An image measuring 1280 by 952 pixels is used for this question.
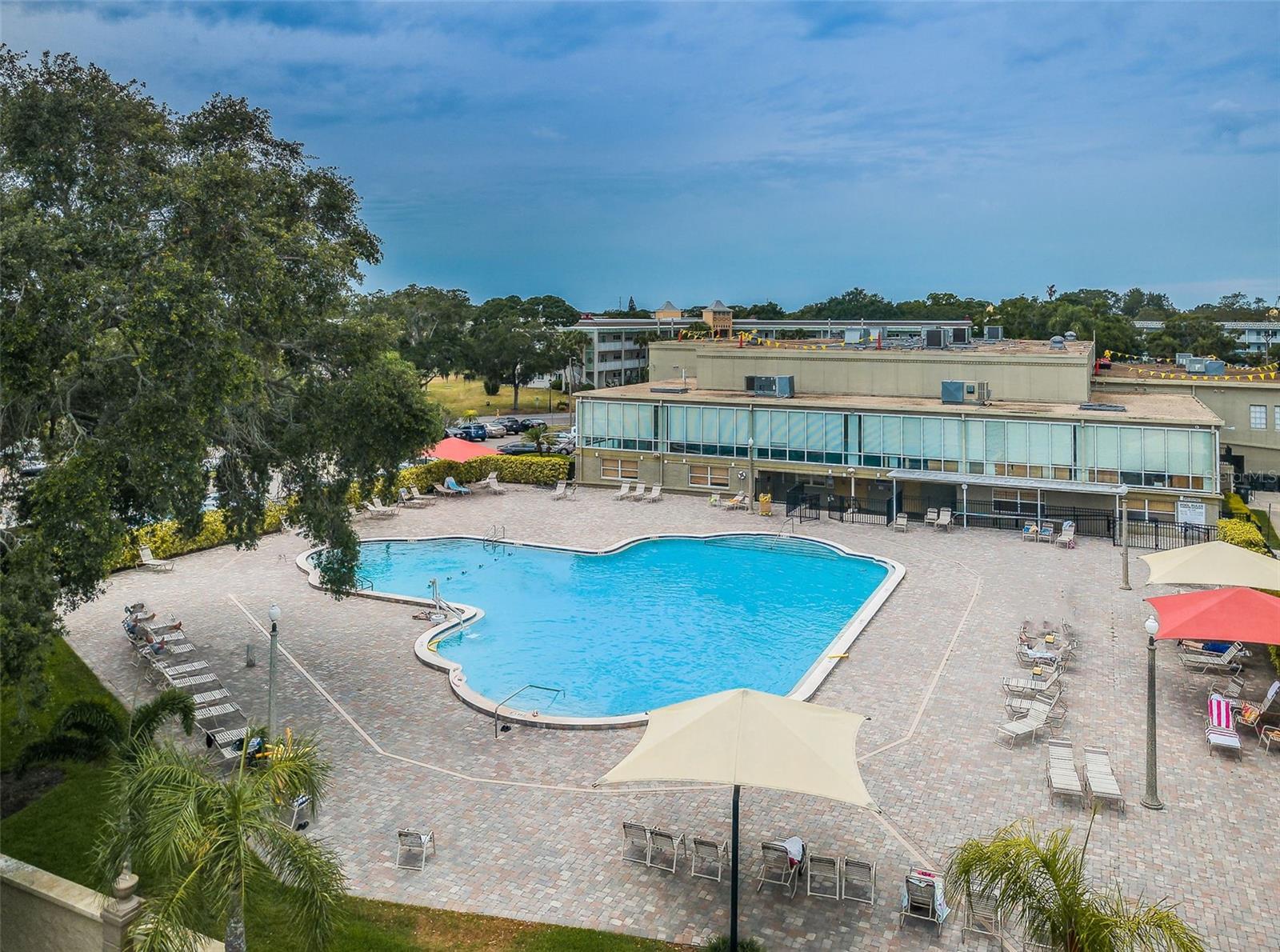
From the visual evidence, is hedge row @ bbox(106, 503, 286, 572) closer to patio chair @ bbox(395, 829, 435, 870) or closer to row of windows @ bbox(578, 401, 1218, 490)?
row of windows @ bbox(578, 401, 1218, 490)

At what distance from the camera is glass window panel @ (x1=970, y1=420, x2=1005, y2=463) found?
3155cm

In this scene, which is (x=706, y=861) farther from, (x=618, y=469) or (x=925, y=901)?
(x=618, y=469)

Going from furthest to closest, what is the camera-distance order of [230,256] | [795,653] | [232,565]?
[232,565] < [795,653] < [230,256]

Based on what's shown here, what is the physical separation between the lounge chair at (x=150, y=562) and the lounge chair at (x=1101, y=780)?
2441 cm

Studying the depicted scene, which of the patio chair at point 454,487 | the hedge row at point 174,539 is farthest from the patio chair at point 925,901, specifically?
the patio chair at point 454,487

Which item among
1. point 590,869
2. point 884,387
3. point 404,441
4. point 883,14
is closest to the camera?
point 590,869

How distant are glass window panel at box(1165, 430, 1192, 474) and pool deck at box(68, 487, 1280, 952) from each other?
21.4ft

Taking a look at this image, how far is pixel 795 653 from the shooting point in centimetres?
2086

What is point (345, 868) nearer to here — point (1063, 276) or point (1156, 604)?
point (1156, 604)

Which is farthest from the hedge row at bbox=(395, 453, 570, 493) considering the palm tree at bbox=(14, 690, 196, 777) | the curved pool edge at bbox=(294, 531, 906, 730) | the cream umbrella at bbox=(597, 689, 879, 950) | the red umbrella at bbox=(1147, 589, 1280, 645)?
the cream umbrella at bbox=(597, 689, 879, 950)

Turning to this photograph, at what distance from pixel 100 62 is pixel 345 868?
15333 millimetres

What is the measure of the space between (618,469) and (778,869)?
28.4m

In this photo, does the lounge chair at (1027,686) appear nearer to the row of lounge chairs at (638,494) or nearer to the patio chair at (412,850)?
the patio chair at (412,850)

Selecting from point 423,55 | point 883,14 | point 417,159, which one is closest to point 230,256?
point 423,55
